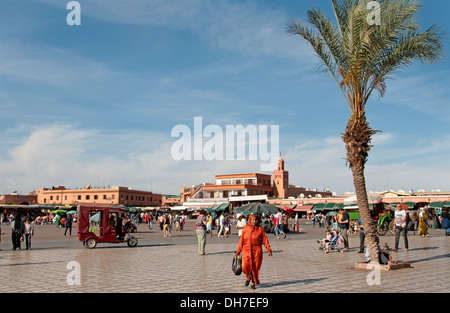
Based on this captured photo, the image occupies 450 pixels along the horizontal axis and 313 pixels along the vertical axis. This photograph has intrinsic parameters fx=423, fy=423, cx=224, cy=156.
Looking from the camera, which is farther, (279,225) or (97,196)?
(97,196)

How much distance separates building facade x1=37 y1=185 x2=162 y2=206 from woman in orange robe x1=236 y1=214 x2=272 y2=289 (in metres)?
91.9

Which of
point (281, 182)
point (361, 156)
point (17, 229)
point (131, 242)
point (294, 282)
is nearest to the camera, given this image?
point (294, 282)

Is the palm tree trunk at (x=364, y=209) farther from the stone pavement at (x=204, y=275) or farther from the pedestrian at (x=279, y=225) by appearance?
the pedestrian at (x=279, y=225)

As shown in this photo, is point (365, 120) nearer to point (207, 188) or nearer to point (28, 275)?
point (28, 275)

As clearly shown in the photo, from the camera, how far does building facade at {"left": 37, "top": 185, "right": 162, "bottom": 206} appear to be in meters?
100

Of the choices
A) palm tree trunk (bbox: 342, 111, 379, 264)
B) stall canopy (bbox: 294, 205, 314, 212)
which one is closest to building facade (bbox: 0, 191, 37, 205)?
stall canopy (bbox: 294, 205, 314, 212)

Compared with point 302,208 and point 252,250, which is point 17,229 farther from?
point 302,208

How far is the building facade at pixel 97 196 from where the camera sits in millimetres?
100125

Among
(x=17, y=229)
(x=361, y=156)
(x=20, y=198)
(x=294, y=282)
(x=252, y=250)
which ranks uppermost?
(x=361, y=156)

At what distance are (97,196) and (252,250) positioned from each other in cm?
9907

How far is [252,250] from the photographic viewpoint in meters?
8.04

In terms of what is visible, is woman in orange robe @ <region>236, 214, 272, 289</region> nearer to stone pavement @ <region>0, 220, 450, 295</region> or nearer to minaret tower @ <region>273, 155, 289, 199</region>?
stone pavement @ <region>0, 220, 450, 295</region>

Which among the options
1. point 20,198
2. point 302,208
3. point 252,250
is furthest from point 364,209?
point 20,198
